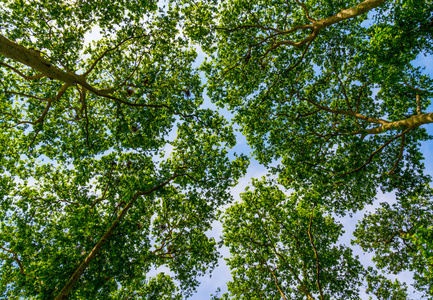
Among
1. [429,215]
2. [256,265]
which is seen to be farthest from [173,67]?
[429,215]

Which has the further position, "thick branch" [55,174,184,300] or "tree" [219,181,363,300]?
"tree" [219,181,363,300]

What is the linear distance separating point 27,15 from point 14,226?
12291 millimetres

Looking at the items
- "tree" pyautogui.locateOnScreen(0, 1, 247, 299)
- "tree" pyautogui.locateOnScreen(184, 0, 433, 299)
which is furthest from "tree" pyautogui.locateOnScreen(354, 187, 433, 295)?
"tree" pyautogui.locateOnScreen(0, 1, 247, 299)

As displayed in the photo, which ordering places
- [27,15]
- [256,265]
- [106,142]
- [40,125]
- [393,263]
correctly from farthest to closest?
[256,265] → [393,263] → [106,142] → [40,125] → [27,15]

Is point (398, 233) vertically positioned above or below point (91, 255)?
above

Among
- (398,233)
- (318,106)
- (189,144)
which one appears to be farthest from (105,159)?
(398,233)

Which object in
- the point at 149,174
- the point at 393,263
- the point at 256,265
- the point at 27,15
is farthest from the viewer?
the point at 256,265

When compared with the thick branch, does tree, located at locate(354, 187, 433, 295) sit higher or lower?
higher

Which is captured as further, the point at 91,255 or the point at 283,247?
the point at 283,247

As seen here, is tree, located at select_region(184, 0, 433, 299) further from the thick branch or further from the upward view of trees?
the thick branch

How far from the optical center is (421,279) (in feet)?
45.6

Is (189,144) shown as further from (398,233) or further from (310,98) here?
(398,233)

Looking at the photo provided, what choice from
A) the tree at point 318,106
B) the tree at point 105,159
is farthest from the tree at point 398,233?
the tree at point 105,159

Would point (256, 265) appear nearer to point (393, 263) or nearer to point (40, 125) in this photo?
point (393, 263)
